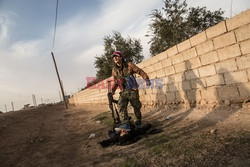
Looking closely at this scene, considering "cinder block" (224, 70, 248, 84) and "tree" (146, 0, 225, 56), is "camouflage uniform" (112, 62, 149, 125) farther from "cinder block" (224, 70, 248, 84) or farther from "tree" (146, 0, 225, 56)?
"tree" (146, 0, 225, 56)

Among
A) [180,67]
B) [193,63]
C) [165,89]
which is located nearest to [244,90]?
[193,63]

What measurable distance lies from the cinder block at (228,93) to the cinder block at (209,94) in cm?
13

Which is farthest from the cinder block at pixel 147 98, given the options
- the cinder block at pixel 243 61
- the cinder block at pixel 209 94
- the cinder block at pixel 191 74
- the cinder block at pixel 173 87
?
the cinder block at pixel 243 61

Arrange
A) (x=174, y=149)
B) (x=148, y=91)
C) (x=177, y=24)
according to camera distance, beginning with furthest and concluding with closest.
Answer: (x=177, y=24), (x=148, y=91), (x=174, y=149)

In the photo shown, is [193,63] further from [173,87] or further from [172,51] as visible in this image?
[173,87]

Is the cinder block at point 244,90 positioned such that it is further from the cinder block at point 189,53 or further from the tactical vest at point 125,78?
the tactical vest at point 125,78

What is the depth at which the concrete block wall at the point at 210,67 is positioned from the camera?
3.55 metres

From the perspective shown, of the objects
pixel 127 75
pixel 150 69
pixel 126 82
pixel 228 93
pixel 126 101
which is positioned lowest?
pixel 228 93

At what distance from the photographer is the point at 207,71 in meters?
4.41

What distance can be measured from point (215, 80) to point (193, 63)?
0.78 m

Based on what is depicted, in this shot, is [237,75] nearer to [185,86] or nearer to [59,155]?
[185,86]

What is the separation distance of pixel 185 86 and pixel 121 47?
21374 mm

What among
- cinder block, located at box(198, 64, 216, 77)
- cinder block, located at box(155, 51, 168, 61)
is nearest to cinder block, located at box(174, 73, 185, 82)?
cinder block, located at box(198, 64, 216, 77)

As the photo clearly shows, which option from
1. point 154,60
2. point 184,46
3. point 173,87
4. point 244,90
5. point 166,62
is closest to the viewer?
point 244,90
